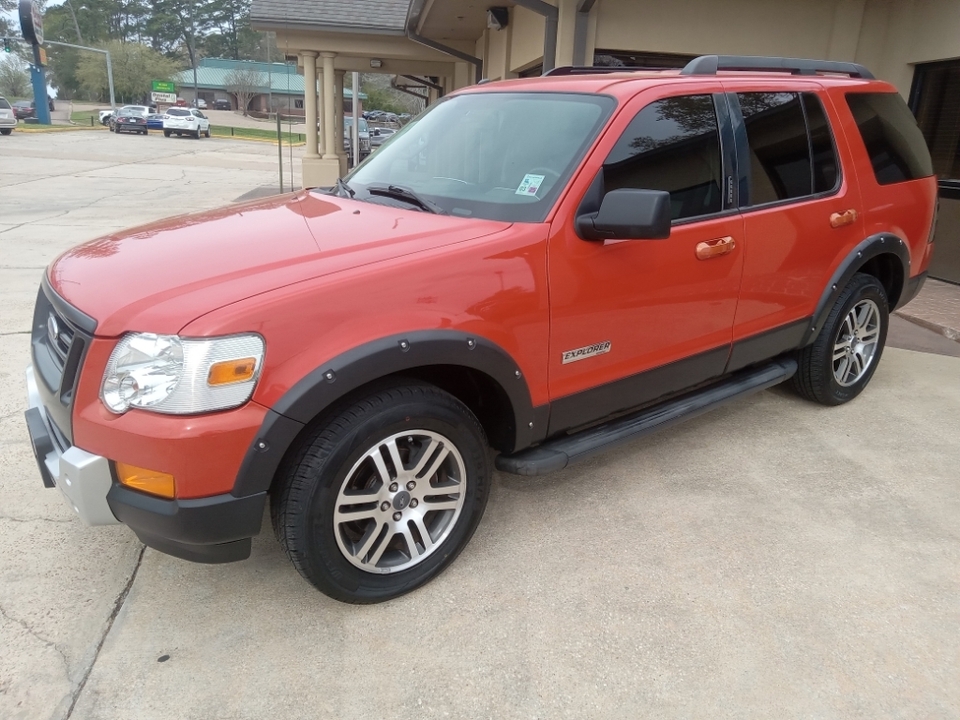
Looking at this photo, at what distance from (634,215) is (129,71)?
84.8m

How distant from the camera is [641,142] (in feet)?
10.5

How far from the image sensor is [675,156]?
3318 millimetres

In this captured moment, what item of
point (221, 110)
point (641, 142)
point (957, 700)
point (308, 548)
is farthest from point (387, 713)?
point (221, 110)

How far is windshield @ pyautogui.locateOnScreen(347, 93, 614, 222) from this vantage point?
9.95 ft

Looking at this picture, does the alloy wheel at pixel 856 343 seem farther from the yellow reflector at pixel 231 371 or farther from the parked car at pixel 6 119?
the parked car at pixel 6 119

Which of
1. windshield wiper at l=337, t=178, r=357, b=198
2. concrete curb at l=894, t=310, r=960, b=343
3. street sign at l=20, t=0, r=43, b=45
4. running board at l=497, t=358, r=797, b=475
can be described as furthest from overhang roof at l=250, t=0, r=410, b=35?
street sign at l=20, t=0, r=43, b=45

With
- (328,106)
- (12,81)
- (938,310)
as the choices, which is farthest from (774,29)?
(12,81)

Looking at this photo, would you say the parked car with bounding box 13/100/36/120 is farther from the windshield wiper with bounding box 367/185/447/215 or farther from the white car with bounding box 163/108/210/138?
the windshield wiper with bounding box 367/185/447/215

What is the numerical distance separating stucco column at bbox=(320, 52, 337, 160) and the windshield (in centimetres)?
1448

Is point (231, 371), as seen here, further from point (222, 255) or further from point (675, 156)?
point (675, 156)

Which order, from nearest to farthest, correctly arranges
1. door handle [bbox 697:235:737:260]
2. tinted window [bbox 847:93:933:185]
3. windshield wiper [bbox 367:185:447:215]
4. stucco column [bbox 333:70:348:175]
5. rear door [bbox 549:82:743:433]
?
1. rear door [bbox 549:82:743:433]
2. windshield wiper [bbox 367:185:447:215]
3. door handle [bbox 697:235:737:260]
4. tinted window [bbox 847:93:933:185]
5. stucco column [bbox 333:70:348:175]

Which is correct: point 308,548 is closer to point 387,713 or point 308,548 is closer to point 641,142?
point 387,713

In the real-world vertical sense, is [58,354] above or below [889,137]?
below

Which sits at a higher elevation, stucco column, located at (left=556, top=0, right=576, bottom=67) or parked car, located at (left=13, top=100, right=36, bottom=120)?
stucco column, located at (left=556, top=0, right=576, bottom=67)
